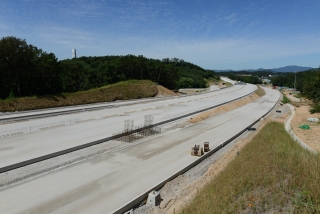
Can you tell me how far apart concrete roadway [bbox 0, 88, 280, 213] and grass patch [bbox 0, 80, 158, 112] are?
26307 millimetres

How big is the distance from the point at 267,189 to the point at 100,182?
29.4 feet

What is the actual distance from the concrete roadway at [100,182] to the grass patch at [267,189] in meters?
4.32

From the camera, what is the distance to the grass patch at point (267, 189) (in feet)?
29.2

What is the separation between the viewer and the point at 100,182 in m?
13.6

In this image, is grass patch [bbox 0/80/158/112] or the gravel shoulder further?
grass patch [bbox 0/80/158/112]

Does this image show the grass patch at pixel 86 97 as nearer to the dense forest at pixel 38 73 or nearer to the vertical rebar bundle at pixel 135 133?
the dense forest at pixel 38 73

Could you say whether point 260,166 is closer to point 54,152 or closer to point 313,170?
point 313,170

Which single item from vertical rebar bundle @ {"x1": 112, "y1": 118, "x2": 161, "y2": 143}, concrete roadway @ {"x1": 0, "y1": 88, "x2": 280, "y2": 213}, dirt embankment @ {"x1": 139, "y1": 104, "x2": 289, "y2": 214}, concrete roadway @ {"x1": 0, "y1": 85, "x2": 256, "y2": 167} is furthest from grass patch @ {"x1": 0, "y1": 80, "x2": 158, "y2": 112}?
dirt embankment @ {"x1": 139, "y1": 104, "x2": 289, "y2": 214}

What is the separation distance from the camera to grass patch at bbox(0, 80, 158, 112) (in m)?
37.2

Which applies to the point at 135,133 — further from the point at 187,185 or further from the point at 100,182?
the point at 187,185

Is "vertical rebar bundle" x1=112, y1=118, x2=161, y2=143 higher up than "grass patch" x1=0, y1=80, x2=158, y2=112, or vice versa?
"grass patch" x1=0, y1=80, x2=158, y2=112

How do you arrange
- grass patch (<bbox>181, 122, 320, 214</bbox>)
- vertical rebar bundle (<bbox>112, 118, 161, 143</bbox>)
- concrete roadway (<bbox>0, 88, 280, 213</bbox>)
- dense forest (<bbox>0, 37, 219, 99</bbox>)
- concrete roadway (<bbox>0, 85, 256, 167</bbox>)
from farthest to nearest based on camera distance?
dense forest (<bbox>0, 37, 219, 99</bbox>)
vertical rebar bundle (<bbox>112, 118, 161, 143</bbox>)
concrete roadway (<bbox>0, 85, 256, 167</bbox>)
concrete roadway (<bbox>0, 88, 280, 213</bbox>)
grass patch (<bbox>181, 122, 320, 214</bbox>)

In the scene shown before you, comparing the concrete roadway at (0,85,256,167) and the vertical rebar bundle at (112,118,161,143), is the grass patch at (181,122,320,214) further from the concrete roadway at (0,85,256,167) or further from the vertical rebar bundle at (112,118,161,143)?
the concrete roadway at (0,85,256,167)

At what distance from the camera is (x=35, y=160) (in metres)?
16.5
